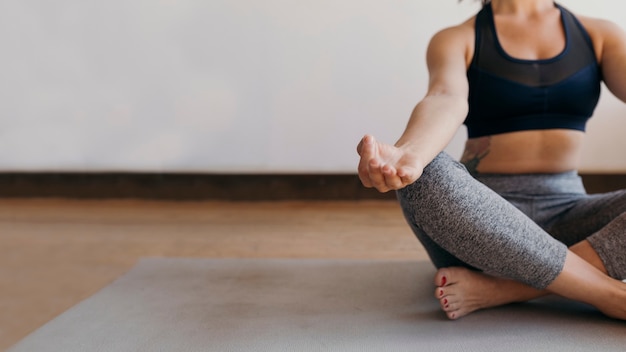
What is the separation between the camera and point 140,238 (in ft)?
6.81

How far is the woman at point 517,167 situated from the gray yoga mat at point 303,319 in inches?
2.6

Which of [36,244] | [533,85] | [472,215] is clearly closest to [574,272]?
[472,215]

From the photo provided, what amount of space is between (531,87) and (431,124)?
1.22ft

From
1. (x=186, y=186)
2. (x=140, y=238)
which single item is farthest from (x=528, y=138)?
(x=186, y=186)

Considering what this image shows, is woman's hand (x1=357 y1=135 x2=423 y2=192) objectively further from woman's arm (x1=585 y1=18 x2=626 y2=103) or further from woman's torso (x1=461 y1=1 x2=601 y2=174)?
woman's arm (x1=585 y1=18 x2=626 y2=103)

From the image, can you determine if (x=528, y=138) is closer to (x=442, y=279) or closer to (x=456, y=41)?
(x=456, y=41)

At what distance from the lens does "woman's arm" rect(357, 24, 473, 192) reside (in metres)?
0.82

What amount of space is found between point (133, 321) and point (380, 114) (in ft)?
4.81

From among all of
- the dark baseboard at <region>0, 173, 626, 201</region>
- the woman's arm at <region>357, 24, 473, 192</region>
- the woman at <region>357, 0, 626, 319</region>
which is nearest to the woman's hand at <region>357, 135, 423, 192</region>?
the woman's arm at <region>357, 24, 473, 192</region>

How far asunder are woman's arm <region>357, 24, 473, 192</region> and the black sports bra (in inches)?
2.1

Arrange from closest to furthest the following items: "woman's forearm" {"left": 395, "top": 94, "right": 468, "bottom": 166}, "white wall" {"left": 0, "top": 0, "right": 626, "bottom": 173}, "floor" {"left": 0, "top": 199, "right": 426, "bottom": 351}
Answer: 1. "woman's forearm" {"left": 395, "top": 94, "right": 468, "bottom": 166}
2. "floor" {"left": 0, "top": 199, "right": 426, "bottom": 351}
3. "white wall" {"left": 0, "top": 0, "right": 626, "bottom": 173}

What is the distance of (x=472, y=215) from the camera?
0.96m

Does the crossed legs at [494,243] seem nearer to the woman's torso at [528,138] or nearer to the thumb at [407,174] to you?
the thumb at [407,174]

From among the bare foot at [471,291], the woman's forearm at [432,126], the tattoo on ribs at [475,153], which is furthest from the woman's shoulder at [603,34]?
the bare foot at [471,291]
